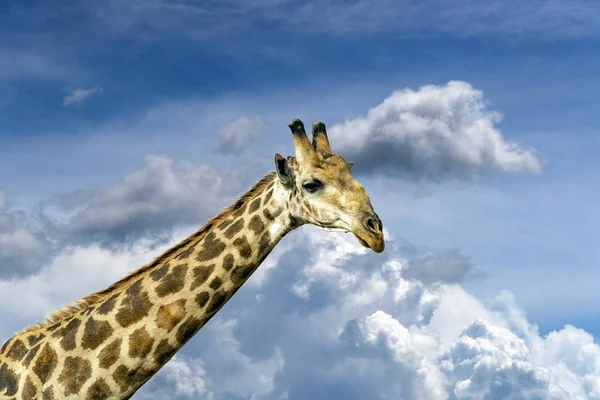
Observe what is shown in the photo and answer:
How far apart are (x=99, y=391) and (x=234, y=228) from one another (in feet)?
13.1

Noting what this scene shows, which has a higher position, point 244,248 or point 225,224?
point 225,224

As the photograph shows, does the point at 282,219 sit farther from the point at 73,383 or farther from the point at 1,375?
the point at 1,375

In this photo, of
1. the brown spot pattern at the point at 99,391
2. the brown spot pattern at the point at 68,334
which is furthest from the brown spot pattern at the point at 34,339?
the brown spot pattern at the point at 99,391

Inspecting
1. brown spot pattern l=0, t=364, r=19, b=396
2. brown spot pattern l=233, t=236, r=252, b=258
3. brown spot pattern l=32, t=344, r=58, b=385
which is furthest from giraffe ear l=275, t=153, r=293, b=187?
brown spot pattern l=0, t=364, r=19, b=396

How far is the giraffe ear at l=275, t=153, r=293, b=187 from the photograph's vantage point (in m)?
14.6

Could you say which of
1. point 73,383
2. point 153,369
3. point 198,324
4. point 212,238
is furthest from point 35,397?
point 212,238

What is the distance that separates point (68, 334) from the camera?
15102mm

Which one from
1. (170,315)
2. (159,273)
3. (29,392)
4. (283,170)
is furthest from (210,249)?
(29,392)

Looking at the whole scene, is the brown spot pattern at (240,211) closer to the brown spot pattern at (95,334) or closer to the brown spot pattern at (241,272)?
the brown spot pattern at (241,272)

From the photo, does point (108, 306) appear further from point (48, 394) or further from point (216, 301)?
point (216, 301)

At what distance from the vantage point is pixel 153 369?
14680mm

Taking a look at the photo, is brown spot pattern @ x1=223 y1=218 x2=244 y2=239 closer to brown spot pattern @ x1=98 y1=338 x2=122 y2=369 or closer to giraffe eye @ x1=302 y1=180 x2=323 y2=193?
giraffe eye @ x1=302 y1=180 x2=323 y2=193

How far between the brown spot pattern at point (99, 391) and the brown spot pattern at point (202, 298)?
232 centimetres

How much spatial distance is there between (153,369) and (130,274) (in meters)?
2.02
